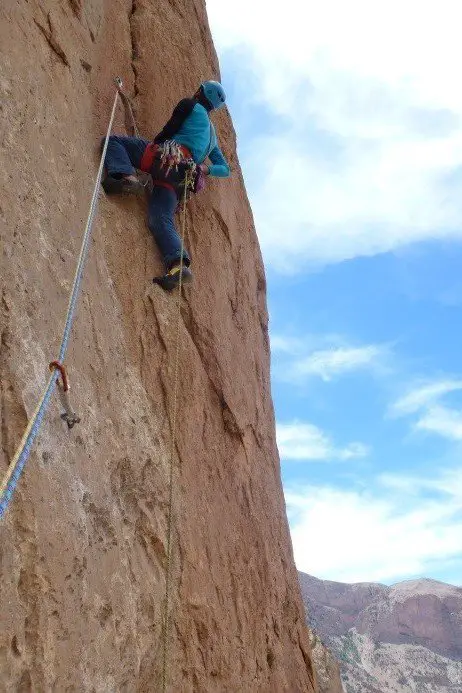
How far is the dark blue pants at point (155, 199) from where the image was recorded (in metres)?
4.95

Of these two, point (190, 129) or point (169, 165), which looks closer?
point (169, 165)

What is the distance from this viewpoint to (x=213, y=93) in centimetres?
613

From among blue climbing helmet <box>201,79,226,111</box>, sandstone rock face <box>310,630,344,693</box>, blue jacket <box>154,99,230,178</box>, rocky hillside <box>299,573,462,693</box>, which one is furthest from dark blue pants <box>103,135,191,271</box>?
rocky hillside <box>299,573,462,693</box>

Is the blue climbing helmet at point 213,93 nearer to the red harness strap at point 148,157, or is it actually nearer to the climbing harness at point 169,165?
the climbing harness at point 169,165

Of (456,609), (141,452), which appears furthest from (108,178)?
(456,609)

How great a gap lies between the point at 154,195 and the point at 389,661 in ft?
191

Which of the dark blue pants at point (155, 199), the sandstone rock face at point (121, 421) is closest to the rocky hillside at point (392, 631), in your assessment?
the sandstone rock face at point (121, 421)

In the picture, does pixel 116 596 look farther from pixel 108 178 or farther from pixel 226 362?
pixel 108 178

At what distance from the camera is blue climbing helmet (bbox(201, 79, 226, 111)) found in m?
6.09

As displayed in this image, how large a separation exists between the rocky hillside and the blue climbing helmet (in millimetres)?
43963

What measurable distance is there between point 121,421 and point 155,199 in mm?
2471

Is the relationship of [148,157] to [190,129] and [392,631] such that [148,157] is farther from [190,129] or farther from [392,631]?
[392,631]

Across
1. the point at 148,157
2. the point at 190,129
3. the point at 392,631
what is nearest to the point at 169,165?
the point at 148,157

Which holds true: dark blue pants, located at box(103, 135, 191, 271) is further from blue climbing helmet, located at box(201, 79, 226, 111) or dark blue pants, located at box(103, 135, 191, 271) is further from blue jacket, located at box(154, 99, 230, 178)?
blue climbing helmet, located at box(201, 79, 226, 111)
